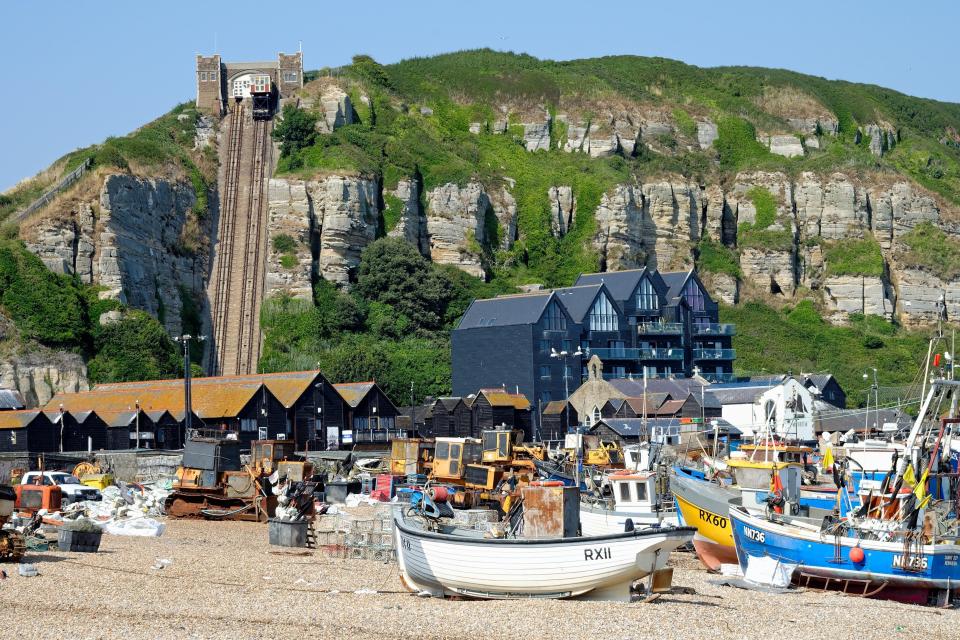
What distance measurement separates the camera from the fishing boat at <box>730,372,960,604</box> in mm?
28609

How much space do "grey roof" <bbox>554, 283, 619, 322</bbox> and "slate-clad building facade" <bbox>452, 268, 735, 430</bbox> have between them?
69mm

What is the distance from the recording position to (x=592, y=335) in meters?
92.5

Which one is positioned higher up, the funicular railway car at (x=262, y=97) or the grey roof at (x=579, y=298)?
the funicular railway car at (x=262, y=97)

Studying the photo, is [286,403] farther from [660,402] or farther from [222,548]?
[222,548]

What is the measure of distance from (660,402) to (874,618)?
54.9 meters

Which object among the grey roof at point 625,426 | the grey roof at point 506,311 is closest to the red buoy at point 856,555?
the grey roof at point 625,426

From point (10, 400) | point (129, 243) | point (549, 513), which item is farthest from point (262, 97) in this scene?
point (549, 513)

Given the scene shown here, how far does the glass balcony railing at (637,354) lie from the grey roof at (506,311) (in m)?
5.39

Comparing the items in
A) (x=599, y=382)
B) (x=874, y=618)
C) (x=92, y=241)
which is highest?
(x=92, y=241)

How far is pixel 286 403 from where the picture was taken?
73.6 m

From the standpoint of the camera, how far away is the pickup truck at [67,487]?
45312 millimetres

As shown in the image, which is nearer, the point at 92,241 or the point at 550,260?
the point at 92,241

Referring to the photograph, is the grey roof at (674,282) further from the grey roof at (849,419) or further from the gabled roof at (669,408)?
the grey roof at (849,419)

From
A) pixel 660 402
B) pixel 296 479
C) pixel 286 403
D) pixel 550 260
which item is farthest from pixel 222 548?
pixel 550 260
